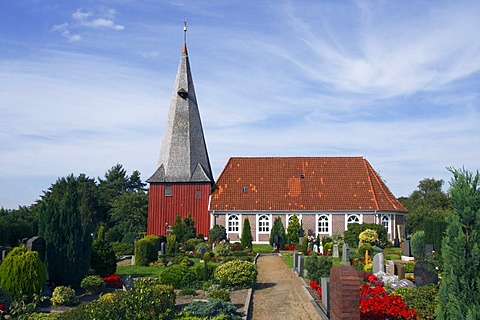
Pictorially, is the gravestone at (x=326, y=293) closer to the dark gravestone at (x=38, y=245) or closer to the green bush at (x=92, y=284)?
the green bush at (x=92, y=284)

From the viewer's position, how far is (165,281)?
18.4 meters

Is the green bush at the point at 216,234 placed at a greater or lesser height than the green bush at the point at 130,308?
greater

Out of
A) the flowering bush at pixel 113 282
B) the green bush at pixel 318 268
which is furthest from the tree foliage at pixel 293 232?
the flowering bush at pixel 113 282

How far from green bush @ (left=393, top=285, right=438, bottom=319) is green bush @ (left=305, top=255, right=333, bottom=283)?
5683 mm

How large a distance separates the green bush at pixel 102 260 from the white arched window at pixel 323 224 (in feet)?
72.4

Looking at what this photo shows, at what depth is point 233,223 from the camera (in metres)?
40.7

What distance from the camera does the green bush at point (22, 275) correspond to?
15648mm

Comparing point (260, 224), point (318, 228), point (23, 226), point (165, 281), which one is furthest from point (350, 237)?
point (23, 226)

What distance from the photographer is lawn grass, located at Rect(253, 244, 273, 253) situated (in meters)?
35.8

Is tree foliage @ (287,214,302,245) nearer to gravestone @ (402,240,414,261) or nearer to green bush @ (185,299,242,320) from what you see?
gravestone @ (402,240,414,261)

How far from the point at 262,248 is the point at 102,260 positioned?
18.3 meters

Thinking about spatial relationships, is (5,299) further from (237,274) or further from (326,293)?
(326,293)

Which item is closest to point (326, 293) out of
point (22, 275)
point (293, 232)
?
point (22, 275)

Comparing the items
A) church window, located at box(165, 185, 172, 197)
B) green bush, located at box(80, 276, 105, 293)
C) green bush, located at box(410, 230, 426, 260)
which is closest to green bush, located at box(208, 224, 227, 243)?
church window, located at box(165, 185, 172, 197)
